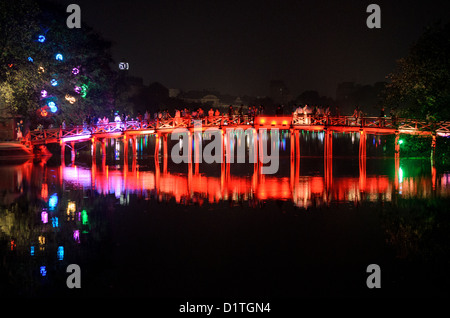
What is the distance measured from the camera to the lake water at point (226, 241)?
27.6 feet

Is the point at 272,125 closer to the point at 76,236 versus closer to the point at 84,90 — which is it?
the point at 84,90

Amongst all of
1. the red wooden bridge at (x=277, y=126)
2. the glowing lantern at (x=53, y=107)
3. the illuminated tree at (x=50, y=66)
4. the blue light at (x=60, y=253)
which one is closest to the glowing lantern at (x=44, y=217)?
the blue light at (x=60, y=253)

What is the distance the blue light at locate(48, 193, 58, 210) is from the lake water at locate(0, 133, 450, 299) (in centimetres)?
7

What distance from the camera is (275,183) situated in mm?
23922

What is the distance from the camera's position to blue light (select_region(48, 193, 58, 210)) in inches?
653

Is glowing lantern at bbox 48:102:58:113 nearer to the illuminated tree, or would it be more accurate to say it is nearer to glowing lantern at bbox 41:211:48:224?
the illuminated tree

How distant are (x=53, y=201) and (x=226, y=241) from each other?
8.83m

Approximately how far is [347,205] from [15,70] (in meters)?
30.5

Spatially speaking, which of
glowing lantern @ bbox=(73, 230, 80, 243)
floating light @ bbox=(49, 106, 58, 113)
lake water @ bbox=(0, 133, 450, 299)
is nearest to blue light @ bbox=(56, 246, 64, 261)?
lake water @ bbox=(0, 133, 450, 299)

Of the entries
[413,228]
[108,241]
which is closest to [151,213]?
→ [108,241]

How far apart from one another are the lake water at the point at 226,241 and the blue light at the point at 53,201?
7 cm

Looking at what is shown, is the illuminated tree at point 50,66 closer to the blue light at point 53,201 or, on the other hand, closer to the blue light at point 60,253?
the blue light at point 53,201

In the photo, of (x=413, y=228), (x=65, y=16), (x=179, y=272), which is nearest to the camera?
(x=179, y=272)

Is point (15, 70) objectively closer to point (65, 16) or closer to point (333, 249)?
point (65, 16)
